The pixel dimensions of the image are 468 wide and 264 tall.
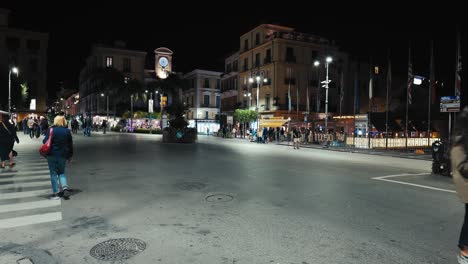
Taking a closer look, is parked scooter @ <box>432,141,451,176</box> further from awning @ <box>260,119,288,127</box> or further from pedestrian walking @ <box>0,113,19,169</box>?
awning @ <box>260,119,288,127</box>

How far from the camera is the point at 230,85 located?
192 ft

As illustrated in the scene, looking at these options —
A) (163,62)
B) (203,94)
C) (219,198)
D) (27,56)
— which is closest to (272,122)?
(203,94)

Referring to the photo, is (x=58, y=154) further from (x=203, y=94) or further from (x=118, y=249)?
(x=203, y=94)

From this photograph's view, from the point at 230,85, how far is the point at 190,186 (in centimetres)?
5084

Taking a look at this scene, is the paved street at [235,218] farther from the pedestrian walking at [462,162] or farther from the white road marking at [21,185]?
the pedestrian walking at [462,162]

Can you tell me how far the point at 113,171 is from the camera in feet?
36.9

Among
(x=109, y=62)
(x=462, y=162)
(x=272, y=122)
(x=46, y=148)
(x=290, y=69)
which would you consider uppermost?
(x=109, y=62)

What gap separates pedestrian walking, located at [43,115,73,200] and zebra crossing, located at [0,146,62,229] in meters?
0.34

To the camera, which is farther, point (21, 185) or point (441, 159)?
point (441, 159)

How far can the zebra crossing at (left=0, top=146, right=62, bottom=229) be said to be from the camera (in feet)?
18.8

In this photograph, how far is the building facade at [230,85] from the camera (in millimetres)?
55681

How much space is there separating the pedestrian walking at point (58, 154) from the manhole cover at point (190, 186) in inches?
105

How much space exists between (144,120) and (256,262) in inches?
2363

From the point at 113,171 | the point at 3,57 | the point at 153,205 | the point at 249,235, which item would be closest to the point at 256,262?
the point at 249,235
